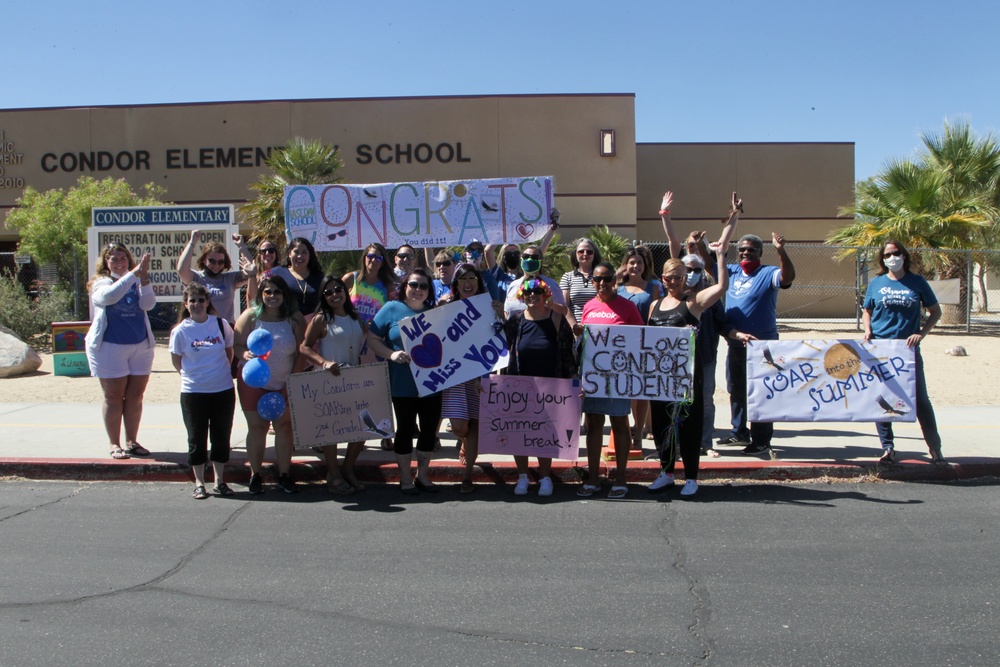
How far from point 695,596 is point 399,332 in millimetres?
3074

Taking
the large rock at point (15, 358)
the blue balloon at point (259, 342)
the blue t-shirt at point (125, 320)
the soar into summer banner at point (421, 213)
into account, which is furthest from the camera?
the large rock at point (15, 358)

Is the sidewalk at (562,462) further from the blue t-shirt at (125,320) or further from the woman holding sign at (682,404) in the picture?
the blue t-shirt at (125,320)

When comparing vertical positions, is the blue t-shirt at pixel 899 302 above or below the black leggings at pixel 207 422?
above

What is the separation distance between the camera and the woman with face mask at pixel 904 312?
7.07 meters

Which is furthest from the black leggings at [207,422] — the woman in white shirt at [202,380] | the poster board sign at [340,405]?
the poster board sign at [340,405]

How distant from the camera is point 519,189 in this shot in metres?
8.43

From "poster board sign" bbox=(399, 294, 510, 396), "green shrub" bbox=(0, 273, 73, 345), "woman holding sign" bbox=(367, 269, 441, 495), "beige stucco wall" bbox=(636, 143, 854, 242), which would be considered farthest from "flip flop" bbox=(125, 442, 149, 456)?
"beige stucco wall" bbox=(636, 143, 854, 242)

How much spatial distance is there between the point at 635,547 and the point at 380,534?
161cm

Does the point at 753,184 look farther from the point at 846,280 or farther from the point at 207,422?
the point at 207,422

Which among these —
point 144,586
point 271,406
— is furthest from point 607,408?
point 144,586

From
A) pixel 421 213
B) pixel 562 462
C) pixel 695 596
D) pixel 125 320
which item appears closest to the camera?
pixel 695 596

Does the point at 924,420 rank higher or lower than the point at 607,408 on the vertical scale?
lower

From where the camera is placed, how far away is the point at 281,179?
65.4ft

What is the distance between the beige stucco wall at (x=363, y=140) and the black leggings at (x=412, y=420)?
1782 cm
